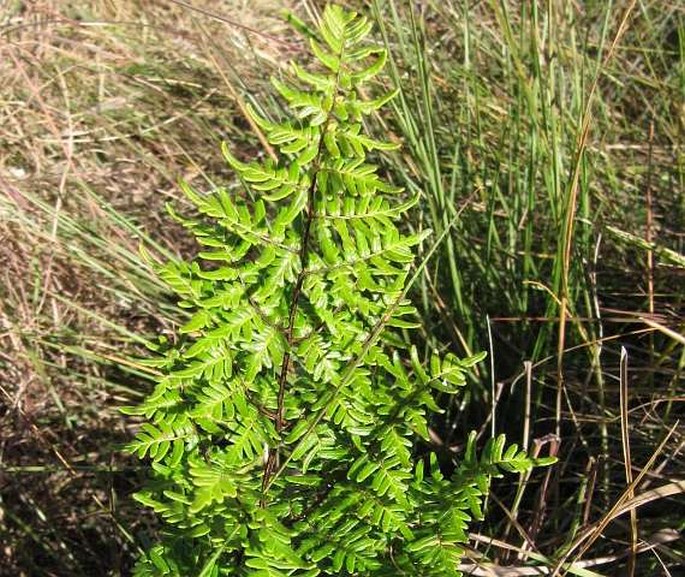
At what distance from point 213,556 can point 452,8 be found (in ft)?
6.01

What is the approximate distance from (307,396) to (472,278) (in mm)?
840

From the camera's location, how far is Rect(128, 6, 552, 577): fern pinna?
0.96 m

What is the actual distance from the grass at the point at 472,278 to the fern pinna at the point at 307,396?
13.8 inches

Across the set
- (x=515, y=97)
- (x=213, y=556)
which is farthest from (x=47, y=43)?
(x=213, y=556)

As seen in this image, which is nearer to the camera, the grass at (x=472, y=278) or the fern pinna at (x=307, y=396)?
the fern pinna at (x=307, y=396)

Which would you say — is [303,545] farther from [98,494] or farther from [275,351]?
[98,494]

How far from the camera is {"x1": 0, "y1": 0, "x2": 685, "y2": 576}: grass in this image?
159 cm

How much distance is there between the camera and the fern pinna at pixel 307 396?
96 cm

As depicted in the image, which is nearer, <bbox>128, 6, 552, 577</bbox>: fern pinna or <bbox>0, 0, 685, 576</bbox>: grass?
<bbox>128, 6, 552, 577</bbox>: fern pinna

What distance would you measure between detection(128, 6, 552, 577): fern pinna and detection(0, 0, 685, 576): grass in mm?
352

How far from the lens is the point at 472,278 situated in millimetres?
1884

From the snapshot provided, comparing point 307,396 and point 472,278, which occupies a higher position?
point 307,396

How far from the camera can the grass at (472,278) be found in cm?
159

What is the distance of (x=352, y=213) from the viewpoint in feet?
3.25
